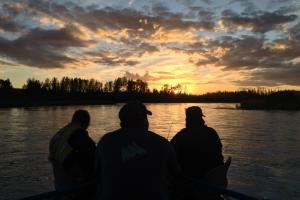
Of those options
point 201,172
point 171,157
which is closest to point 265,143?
point 201,172

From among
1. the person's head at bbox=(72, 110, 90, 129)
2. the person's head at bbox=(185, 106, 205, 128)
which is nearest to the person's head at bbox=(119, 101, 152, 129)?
the person's head at bbox=(72, 110, 90, 129)

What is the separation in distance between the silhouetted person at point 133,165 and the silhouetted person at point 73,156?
1531 millimetres

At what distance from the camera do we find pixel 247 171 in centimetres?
1717

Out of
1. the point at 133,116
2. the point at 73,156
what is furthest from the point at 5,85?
the point at 133,116

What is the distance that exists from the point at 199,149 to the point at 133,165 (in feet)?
7.27

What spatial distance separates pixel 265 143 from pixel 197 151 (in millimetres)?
22802

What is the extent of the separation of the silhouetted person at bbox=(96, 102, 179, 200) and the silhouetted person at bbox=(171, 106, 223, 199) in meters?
1.84

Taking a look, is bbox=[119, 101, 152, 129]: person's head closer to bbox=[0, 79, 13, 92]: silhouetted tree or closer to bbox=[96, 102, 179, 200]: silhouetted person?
bbox=[96, 102, 179, 200]: silhouetted person

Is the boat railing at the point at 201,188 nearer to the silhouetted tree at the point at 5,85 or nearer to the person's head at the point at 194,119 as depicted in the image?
the person's head at the point at 194,119

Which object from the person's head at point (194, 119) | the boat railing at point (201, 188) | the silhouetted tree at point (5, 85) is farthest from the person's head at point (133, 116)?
the silhouetted tree at point (5, 85)

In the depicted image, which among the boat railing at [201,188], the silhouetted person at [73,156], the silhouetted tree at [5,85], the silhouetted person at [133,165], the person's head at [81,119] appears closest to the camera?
the silhouetted person at [133,165]

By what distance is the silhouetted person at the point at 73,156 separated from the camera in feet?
18.2

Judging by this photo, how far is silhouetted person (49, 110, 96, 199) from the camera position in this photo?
5559 mm

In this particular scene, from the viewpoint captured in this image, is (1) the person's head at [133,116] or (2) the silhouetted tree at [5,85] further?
(2) the silhouetted tree at [5,85]
